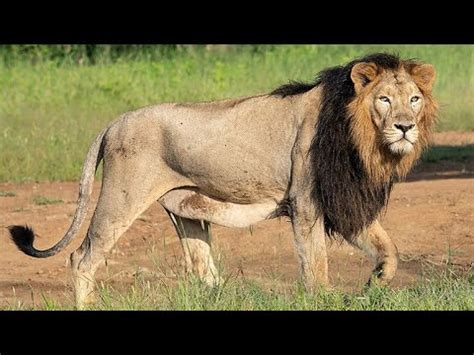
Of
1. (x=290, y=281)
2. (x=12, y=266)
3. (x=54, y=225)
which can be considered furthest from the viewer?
(x=54, y=225)

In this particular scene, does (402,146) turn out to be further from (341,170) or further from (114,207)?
(114,207)

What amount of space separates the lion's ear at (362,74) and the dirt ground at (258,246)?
118 cm

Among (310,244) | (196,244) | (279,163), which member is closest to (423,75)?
(279,163)

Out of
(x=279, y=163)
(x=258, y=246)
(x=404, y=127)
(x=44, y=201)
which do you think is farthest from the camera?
(x=44, y=201)

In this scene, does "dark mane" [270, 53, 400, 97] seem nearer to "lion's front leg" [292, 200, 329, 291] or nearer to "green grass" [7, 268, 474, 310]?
"lion's front leg" [292, 200, 329, 291]

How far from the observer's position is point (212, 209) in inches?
281

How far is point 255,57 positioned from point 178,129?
10423 millimetres

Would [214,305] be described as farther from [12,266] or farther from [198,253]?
[12,266]

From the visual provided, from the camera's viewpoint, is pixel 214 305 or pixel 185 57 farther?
pixel 185 57

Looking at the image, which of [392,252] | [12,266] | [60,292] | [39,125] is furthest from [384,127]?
[39,125]

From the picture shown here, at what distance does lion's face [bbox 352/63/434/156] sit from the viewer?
6.43 meters

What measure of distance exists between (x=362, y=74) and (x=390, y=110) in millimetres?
248

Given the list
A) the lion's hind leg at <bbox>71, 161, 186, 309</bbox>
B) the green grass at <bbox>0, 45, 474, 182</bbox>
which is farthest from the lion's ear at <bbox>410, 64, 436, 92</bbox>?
the green grass at <bbox>0, 45, 474, 182</bbox>

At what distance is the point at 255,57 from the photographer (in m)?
17.4
